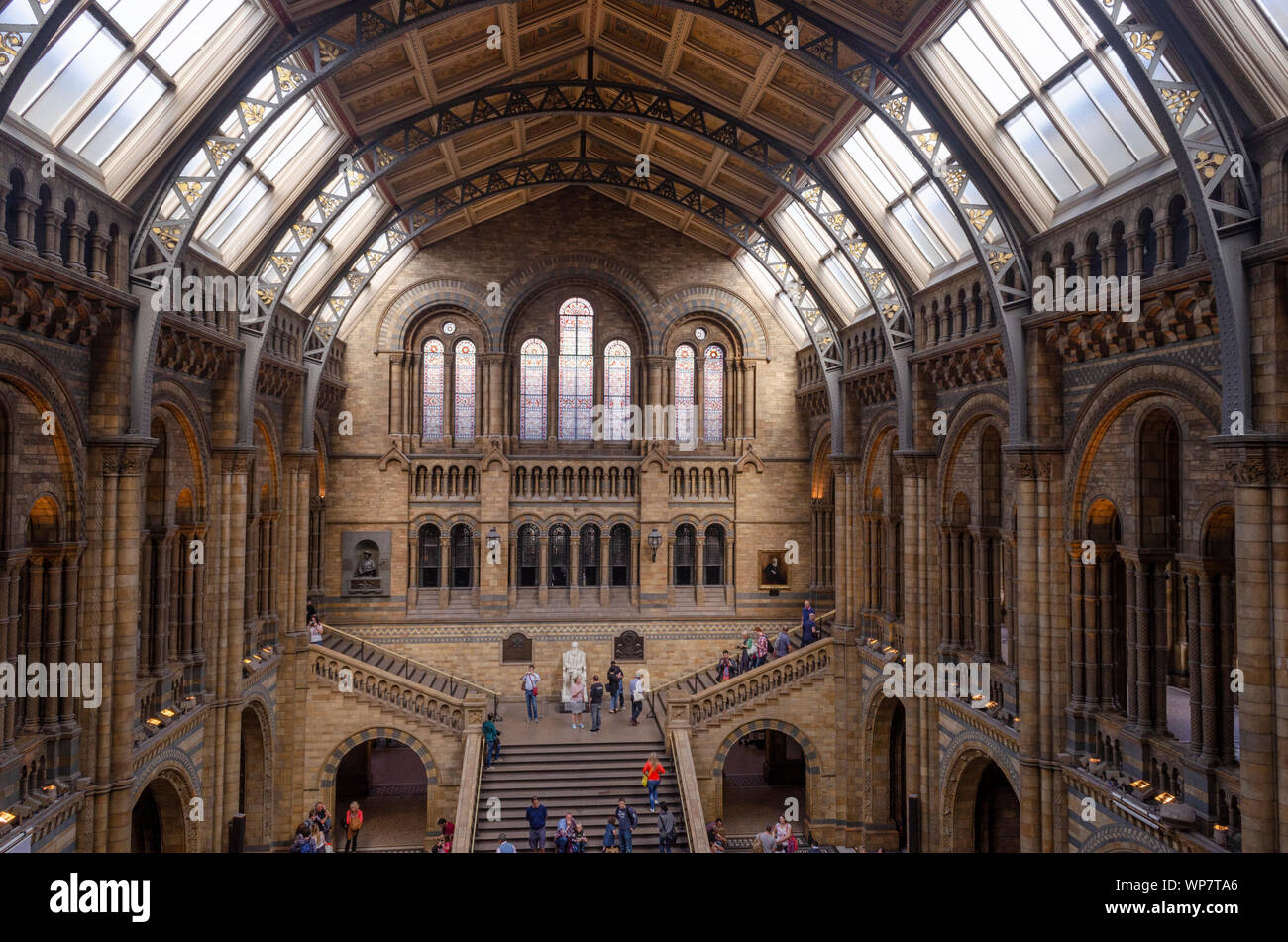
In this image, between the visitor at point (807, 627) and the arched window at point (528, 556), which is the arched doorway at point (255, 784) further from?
the visitor at point (807, 627)

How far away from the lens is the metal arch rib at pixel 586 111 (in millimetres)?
19750

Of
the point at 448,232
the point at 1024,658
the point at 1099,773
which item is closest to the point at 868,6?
the point at 1024,658

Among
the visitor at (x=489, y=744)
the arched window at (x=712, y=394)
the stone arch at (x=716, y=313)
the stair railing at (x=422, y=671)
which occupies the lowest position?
the visitor at (x=489, y=744)

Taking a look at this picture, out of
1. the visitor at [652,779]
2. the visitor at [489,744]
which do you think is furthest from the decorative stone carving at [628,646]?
the visitor at [652,779]

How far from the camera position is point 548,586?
1243 inches

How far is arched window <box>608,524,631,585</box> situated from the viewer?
1260 inches

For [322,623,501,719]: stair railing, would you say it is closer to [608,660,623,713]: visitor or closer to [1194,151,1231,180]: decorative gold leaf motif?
[608,660,623,713]: visitor

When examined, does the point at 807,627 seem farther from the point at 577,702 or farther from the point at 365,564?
the point at 365,564

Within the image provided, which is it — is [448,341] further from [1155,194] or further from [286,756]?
[1155,194]

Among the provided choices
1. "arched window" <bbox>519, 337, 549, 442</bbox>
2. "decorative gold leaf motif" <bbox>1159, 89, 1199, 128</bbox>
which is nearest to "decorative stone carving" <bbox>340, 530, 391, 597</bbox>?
"arched window" <bbox>519, 337, 549, 442</bbox>

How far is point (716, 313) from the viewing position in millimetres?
32188

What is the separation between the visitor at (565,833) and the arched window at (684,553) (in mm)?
12482
